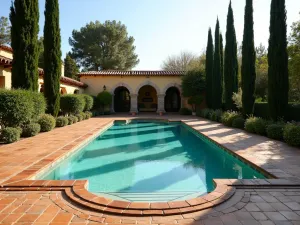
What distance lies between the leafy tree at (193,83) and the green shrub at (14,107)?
15.1m

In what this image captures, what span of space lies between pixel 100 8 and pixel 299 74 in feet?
50.8

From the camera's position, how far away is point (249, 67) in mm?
12305

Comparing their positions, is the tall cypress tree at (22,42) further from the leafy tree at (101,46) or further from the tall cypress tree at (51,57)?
the leafy tree at (101,46)

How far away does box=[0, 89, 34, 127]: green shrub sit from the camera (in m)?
7.57

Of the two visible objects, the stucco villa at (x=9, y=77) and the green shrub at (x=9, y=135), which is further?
the stucco villa at (x=9, y=77)

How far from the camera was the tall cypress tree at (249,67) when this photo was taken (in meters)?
12.3

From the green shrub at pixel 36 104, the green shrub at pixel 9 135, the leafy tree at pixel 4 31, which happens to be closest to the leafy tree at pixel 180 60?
the leafy tree at pixel 4 31

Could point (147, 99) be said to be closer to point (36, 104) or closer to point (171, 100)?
point (171, 100)

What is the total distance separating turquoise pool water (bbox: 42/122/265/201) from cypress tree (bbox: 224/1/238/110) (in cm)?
698

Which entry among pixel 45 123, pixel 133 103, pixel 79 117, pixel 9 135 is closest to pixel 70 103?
pixel 79 117

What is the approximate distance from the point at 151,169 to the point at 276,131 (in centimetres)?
531

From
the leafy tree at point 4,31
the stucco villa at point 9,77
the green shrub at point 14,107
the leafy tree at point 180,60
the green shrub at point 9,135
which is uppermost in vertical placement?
the leafy tree at point 4,31

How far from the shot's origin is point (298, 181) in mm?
4047

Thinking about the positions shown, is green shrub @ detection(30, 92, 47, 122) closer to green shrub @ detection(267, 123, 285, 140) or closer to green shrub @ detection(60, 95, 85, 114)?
green shrub @ detection(60, 95, 85, 114)
